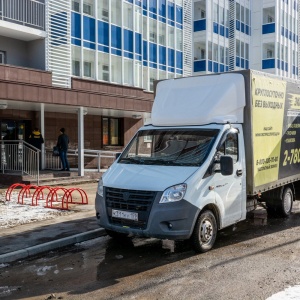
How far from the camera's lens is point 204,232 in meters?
6.89

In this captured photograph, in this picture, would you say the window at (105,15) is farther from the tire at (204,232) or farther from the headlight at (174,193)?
the headlight at (174,193)

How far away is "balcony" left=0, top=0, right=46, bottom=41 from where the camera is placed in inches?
681

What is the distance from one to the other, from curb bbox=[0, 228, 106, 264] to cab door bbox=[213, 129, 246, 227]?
2.56m

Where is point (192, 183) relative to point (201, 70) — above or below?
below

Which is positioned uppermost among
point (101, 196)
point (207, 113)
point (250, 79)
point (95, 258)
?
point (250, 79)

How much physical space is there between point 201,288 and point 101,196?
2.46 metres

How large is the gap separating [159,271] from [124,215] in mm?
1083

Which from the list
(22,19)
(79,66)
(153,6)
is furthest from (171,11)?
(22,19)

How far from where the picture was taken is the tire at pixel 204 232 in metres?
6.71

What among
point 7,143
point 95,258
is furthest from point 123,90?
point 95,258

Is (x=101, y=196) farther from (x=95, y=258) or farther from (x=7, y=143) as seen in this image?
(x=7, y=143)

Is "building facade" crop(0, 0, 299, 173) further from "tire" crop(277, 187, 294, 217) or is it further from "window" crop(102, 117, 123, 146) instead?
"tire" crop(277, 187, 294, 217)

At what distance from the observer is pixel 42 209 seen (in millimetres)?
10734

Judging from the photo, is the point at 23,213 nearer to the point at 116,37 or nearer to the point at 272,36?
the point at 116,37
